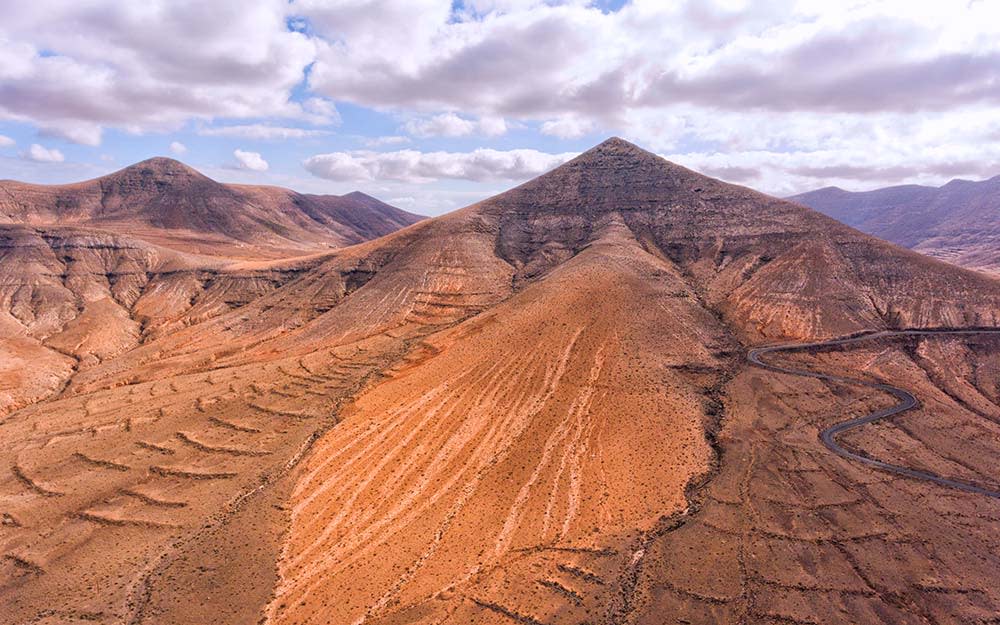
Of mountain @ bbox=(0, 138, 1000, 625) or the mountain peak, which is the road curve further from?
the mountain peak

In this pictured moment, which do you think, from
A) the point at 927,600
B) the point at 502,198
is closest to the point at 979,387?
the point at 927,600

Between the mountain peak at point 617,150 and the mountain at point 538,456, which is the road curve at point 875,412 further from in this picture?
the mountain peak at point 617,150

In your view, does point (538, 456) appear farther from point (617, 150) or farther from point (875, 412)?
point (617, 150)

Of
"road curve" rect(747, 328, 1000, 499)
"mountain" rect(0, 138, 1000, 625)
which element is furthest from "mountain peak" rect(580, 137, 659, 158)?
"road curve" rect(747, 328, 1000, 499)

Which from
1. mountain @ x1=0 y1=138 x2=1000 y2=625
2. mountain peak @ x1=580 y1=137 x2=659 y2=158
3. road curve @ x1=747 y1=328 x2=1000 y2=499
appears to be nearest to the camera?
mountain @ x1=0 y1=138 x2=1000 y2=625

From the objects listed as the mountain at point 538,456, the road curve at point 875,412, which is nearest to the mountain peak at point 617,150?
the mountain at point 538,456
